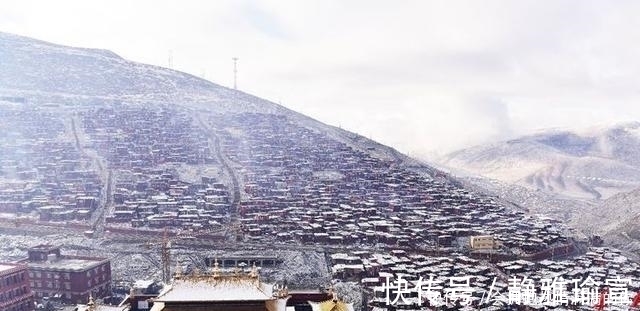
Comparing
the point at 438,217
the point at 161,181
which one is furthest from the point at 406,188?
the point at 161,181

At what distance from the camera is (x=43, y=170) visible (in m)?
102

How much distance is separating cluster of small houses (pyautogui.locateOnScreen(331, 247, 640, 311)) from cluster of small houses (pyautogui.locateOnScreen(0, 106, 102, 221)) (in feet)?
142

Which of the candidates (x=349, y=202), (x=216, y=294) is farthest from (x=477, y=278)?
(x=216, y=294)

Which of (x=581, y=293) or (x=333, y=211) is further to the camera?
(x=333, y=211)

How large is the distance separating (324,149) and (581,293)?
85.4 m

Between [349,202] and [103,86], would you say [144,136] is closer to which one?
[103,86]

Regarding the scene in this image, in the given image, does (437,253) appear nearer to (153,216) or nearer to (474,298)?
(474,298)

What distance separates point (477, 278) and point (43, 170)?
81.2 metres

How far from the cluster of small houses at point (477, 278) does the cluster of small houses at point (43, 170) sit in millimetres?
43376

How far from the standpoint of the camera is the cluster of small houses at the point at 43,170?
267ft

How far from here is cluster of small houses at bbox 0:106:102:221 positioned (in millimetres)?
81250

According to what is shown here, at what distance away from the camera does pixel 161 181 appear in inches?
3905

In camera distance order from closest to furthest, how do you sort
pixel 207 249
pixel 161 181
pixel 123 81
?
pixel 207 249 < pixel 161 181 < pixel 123 81

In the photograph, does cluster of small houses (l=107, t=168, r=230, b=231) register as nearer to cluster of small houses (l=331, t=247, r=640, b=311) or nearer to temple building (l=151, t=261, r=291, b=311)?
Answer: cluster of small houses (l=331, t=247, r=640, b=311)
